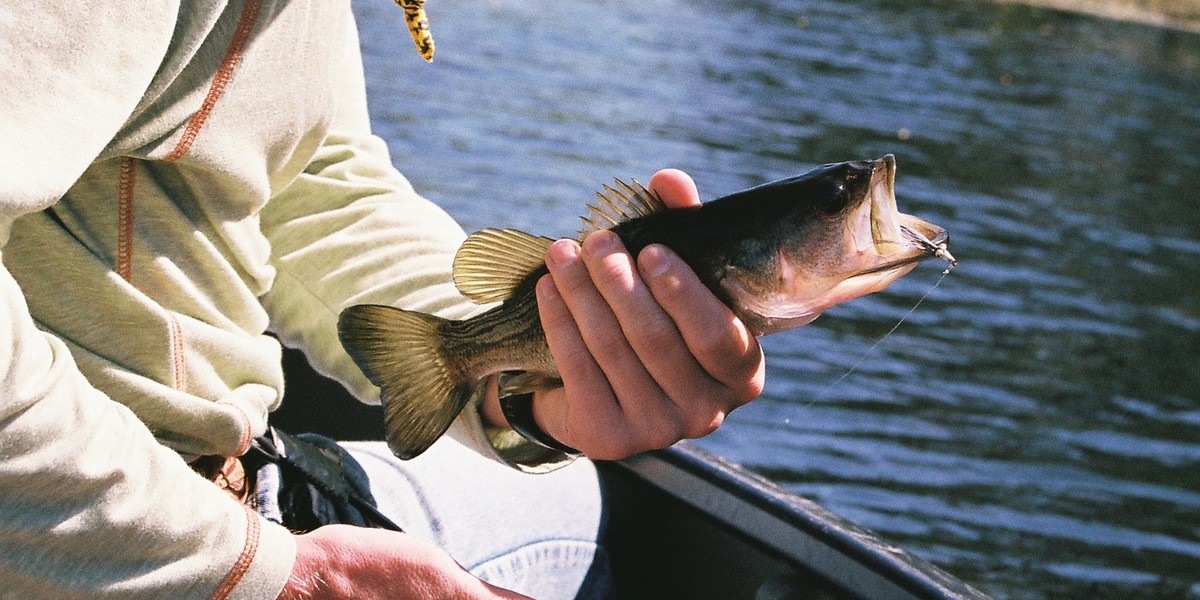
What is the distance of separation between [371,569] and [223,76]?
2.93ft

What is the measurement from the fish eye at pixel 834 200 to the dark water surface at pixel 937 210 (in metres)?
5.31

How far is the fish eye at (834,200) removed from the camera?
2178 mm

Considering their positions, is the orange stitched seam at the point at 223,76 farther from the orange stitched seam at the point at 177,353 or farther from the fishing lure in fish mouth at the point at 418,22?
the fishing lure in fish mouth at the point at 418,22

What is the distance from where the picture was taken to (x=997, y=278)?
476 inches

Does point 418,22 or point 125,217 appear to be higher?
point 418,22

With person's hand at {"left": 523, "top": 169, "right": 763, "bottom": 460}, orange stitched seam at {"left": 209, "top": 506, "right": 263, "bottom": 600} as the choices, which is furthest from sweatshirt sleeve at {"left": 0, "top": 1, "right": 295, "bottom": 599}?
person's hand at {"left": 523, "top": 169, "right": 763, "bottom": 460}

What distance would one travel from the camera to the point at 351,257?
2996 millimetres

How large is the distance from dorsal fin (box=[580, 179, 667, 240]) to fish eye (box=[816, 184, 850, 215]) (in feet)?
1.01

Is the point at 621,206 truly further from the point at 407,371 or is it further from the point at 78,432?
the point at 78,432

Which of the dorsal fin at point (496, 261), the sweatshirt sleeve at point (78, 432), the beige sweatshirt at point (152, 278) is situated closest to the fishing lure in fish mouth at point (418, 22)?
the beige sweatshirt at point (152, 278)

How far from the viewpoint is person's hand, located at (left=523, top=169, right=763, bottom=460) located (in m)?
2.21

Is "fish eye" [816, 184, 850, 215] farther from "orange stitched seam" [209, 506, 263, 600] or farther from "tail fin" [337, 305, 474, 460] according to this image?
"orange stitched seam" [209, 506, 263, 600]

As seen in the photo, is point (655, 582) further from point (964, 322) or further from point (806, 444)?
point (964, 322)

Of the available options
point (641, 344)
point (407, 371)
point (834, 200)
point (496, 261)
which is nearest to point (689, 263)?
point (641, 344)
